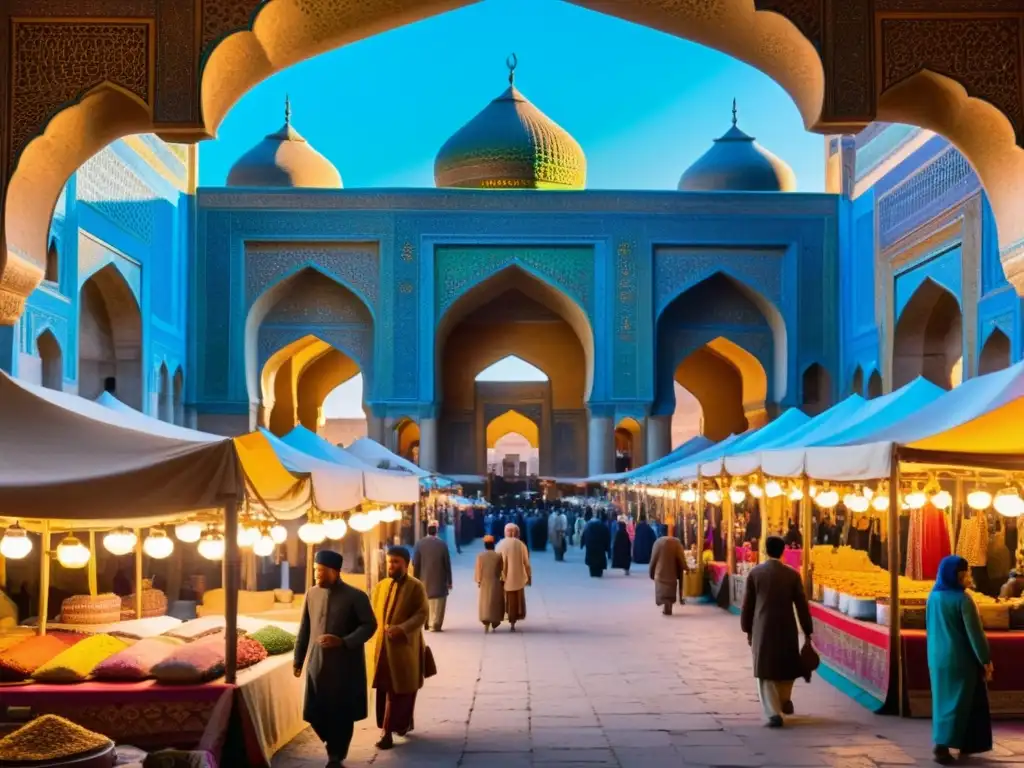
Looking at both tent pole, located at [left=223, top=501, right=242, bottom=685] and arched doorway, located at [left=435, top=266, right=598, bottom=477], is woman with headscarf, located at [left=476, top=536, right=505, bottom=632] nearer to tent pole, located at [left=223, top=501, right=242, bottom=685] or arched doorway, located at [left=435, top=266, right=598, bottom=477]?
tent pole, located at [left=223, top=501, right=242, bottom=685]

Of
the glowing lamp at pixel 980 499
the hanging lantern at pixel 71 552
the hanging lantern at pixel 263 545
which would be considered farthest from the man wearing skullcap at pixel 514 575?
the hanging lantern at pixel 71 552

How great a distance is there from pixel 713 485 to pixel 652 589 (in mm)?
1788

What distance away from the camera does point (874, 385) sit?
770 inches

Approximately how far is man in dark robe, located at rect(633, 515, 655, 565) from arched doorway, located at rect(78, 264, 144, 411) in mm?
6824

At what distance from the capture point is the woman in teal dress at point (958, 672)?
511cm

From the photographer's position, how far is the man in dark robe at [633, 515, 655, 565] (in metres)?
17.3

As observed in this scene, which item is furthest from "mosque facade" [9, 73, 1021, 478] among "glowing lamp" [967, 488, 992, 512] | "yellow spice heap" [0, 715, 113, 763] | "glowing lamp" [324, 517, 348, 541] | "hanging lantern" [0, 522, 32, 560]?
"yellow spice heap" [0, 715, 113, 763]

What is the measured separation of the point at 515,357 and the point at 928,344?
864 cm

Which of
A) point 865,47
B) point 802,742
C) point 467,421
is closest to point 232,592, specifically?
point 802,742

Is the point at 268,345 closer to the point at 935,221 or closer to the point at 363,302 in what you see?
the point at 363,302

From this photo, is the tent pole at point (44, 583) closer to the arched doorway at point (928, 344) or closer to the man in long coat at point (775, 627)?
the man in long coat at point (775, 627)

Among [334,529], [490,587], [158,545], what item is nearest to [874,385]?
[490,587]

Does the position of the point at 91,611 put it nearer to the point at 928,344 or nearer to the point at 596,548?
the point at 596,548

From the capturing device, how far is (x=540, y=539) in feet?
69.8
